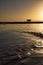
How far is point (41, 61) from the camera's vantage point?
10141mm

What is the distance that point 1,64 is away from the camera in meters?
9.59

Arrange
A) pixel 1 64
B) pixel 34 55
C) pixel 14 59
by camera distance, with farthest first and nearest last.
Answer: pixel 34 55 < pixel 14 59 < pixel 1 64

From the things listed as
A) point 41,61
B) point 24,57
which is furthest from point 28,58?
point 41,61

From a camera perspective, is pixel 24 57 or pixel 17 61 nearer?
pixel 17 61

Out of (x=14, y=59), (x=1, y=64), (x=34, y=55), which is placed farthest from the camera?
(x=34, y=55)

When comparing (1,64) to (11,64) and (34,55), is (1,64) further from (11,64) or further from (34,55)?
(34,55)

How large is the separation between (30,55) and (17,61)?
1.68 m

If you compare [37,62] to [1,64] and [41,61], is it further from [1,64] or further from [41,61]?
[1,64]

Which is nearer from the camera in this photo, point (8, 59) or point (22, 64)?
point (22, 64)

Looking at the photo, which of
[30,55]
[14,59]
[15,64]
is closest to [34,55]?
[30,55]

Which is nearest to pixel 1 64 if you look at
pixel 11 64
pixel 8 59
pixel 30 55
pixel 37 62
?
pixel 11 64

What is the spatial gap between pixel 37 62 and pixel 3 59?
1.93m

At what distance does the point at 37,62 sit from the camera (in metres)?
10.0

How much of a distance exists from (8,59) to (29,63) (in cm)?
142
